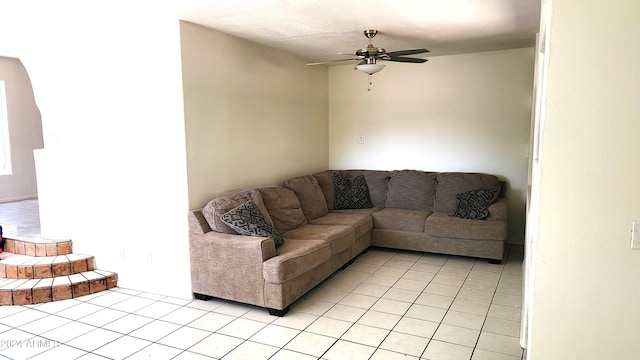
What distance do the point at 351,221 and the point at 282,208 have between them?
33.3 inches

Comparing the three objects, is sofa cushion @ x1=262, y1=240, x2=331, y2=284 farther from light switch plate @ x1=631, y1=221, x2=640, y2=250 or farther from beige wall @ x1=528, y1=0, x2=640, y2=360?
light switch plate @ x1=631, y1=221, x2=640, y2=250

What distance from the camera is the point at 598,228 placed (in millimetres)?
1771

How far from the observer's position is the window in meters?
6.69

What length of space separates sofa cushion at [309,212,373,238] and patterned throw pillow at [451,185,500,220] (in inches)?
41.0

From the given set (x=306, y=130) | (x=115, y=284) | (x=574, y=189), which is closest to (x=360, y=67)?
(x=306, y=130)

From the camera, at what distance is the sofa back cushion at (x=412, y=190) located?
5398 mm

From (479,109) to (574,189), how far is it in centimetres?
385

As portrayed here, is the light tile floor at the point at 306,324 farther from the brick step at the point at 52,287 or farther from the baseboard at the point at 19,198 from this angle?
the baseboard at the point at 19,198

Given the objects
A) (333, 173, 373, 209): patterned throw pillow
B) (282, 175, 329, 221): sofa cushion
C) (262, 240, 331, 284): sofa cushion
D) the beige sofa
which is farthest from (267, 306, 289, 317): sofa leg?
(333, 173, 373, 209): patterned throw pillow

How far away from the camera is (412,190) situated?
548 centimetres

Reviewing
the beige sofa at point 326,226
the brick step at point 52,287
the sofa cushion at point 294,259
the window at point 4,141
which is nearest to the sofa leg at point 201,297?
the beige sofa at point 326,226

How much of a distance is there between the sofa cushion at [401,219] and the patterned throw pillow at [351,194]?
328 millimetres

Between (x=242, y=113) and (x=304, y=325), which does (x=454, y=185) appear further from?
(x=304, y=325)

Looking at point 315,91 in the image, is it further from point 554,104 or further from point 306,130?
point 554,104
